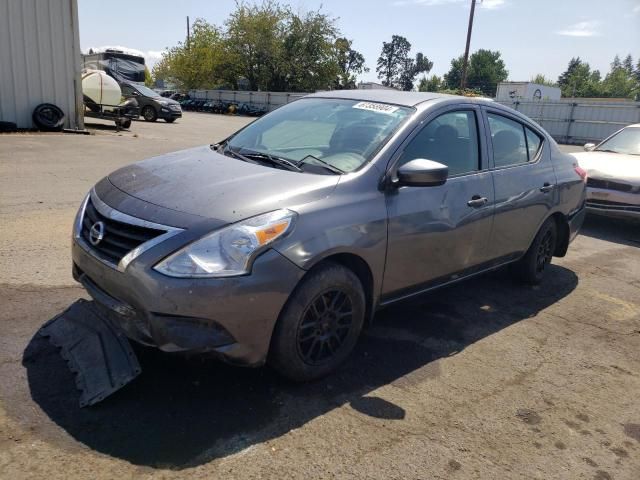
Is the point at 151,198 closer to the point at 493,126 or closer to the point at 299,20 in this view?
the point at 493,126

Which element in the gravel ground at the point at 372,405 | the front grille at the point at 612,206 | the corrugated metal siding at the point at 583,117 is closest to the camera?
the gravel ground at the point at 372,405

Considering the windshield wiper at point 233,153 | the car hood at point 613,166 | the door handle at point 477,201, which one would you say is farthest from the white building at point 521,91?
the windshield wiper at point 233,153

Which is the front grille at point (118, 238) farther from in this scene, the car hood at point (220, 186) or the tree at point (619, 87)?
the tree at point (619, 87)

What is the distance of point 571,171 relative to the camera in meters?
5.19

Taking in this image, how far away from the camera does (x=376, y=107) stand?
3822 mm

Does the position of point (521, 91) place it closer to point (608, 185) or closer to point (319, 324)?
point (608, 185)

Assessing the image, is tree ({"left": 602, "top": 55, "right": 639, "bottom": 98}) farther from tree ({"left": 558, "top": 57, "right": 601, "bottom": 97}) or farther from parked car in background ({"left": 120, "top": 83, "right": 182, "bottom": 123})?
parked car in background ({"left": 120, "top": 83, "right": 182, "bottom": 123})

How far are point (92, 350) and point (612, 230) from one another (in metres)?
7.97

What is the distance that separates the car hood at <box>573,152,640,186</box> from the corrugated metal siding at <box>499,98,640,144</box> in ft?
69.3

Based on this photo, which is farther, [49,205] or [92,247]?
[49,205]

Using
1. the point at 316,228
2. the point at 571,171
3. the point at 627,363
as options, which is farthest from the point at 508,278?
the point at 316,228

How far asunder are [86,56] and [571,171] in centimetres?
2994

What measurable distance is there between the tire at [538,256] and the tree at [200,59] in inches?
2078

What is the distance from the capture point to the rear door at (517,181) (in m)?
4.23
